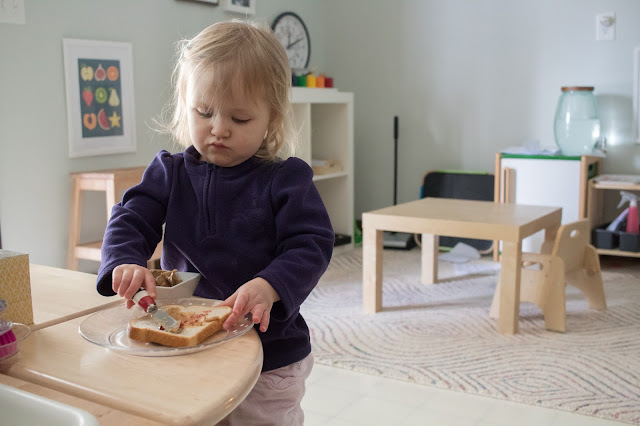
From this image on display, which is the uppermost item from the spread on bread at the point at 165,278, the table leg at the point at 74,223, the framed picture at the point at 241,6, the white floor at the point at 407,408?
the framed picture at the point at 241,6

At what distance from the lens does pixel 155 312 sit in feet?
2.49

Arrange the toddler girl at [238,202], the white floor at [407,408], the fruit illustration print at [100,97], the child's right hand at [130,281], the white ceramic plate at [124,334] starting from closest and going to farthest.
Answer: the white ceramic plate at [124,334], the child's right hand at [130,281], the toddler girl at [238,202], the white floor at [407,408], the fruit illustration print at [100,97]

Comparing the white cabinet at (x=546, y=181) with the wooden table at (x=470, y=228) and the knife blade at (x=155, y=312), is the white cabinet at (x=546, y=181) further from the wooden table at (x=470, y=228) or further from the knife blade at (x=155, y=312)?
the knife blade at (x=155, y=312)

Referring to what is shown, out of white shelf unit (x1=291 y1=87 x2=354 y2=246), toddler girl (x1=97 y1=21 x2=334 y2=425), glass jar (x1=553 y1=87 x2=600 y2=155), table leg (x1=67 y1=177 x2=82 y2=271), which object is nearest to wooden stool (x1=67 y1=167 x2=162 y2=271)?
table leg (x1=67 y1=177 x2=82 y2=271)

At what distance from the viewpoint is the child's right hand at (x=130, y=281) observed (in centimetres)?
79

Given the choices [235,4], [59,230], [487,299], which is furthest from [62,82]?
[487,299]

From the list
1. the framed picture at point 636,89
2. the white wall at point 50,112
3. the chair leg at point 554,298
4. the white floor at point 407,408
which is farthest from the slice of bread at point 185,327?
the framed picture at point 636,89

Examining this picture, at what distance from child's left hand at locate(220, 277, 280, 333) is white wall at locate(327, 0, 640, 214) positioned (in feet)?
11.2

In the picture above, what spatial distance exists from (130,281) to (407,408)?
4.23ft

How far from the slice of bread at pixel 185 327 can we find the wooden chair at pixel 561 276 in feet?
6.54

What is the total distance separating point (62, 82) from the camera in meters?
2.80

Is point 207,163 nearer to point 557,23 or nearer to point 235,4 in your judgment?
point 235,4

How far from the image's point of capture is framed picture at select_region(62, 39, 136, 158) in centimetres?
284

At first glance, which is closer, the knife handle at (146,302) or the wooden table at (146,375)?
the wooden table at (146,375)
